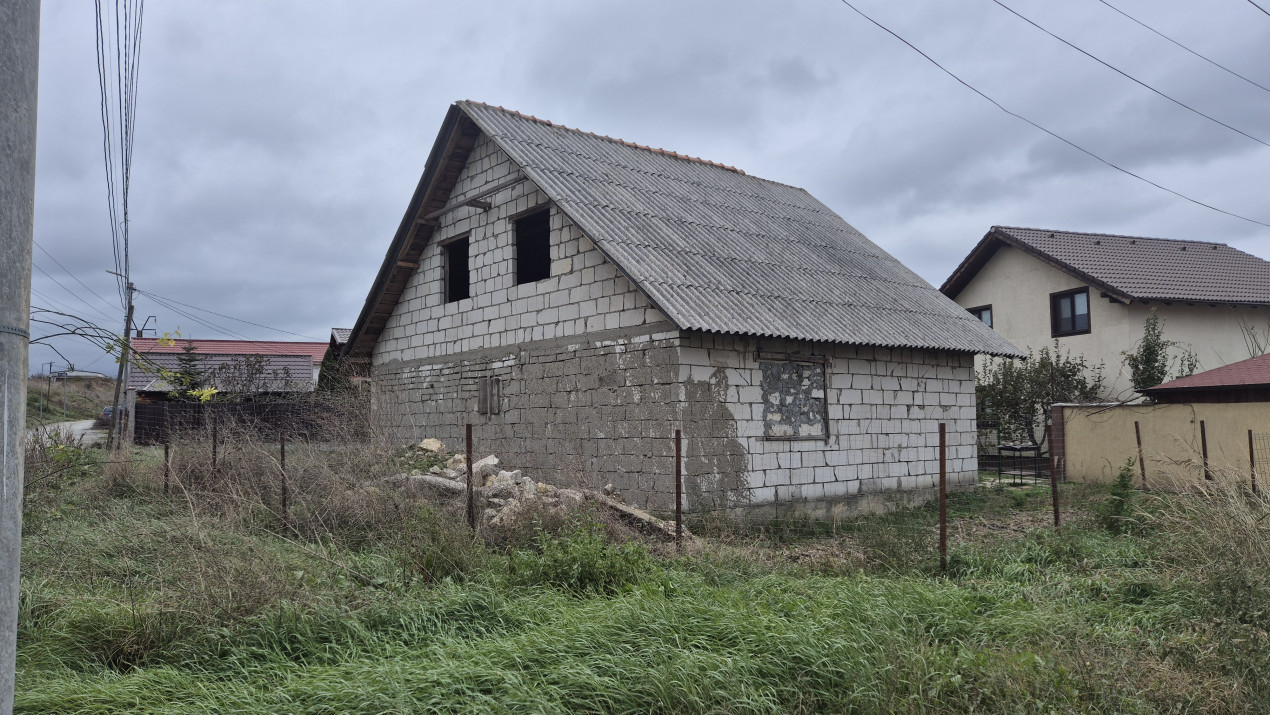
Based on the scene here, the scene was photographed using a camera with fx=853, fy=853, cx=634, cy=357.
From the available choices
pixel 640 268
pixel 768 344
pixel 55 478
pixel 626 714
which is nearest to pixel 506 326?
pixel 640 268

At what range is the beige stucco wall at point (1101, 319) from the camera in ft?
72.8

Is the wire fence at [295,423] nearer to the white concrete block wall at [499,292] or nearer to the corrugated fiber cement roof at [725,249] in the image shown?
the white concrete block wall at [499,292]

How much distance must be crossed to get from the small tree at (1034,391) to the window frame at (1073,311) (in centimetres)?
79

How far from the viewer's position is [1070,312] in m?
23.8

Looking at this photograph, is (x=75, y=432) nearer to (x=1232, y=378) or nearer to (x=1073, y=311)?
(x=1073, y=311)

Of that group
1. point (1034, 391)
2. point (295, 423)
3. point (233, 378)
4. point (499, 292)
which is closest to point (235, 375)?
point (233, 378)

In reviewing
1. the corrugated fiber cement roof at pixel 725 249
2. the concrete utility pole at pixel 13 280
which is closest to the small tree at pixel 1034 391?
the corrugated fiber cement roof at pixel 725 249

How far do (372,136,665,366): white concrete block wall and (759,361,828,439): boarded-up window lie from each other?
6.77ft

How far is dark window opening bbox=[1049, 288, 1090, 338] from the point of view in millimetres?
23297

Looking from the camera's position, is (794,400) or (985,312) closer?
→ (794,400)

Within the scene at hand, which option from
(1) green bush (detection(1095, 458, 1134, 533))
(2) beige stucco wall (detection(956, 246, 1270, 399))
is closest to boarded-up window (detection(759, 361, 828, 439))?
(1) green bush (detection(1095, 458, 1134, 533))

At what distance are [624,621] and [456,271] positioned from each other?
11956 mm

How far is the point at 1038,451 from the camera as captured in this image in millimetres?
21172

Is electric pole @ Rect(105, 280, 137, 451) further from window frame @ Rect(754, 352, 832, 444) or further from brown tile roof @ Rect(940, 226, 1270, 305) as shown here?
brown tile roof @ Rect(940, 226, 1270, 305)
